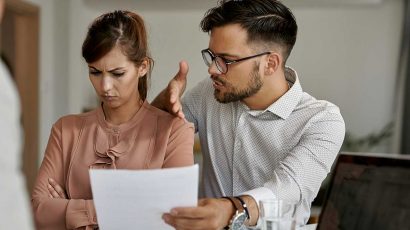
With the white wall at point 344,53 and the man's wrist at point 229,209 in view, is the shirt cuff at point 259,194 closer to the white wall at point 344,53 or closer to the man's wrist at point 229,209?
the man's wrist at point 229,209

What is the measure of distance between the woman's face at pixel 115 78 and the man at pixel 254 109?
0.48 ft

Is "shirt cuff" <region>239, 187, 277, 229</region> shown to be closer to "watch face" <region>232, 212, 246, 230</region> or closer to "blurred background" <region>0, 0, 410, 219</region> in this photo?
"watch face" <region>232, 212, 246, 230</region>

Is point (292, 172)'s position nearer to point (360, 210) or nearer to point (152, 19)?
point (360, 210)

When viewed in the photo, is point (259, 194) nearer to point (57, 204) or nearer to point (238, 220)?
point (238, 220)

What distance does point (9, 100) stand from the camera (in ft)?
2.25

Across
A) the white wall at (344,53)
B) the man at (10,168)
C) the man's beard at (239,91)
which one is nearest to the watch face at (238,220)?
the man's beard at (239,91)

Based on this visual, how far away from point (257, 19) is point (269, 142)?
17.1 inches

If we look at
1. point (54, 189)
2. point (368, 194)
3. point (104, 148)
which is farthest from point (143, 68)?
point (368, 194)

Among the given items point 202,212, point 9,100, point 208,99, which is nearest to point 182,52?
point 208,99

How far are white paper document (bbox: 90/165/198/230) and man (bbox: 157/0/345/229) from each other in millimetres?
624

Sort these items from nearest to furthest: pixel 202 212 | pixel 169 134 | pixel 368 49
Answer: pixel 202 212 → pixel 169 134 → pixel 368 49

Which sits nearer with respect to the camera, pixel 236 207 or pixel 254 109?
pixel 236 207

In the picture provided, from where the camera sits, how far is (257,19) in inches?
85.9

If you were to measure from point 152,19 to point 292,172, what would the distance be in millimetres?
5161
